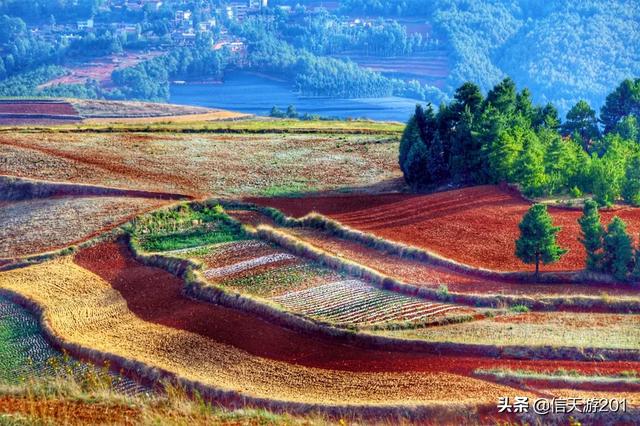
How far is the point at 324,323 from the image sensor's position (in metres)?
30.5

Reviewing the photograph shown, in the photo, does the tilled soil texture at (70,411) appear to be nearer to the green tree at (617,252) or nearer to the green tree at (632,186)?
the green tree at (617,252)

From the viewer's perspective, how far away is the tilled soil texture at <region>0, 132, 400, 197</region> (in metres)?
52.0

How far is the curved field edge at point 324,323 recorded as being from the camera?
90.0 feet

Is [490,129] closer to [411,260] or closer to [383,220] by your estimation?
[383,220]

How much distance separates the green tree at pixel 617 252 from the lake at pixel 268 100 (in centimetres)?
9589

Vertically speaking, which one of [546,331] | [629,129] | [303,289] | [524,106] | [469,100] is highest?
[469,100]

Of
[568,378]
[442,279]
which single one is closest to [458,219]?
[442,279]

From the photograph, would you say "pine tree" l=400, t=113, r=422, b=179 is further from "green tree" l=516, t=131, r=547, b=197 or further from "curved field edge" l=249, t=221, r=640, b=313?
"curved field edge" l=249, t=221, r=640, b=313

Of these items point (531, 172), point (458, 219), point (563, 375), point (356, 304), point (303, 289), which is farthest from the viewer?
point (531, 172)

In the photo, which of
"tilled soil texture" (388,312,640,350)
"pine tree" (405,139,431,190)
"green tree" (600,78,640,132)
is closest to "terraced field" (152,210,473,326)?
"tilled soil texture" (388,312,640,350)

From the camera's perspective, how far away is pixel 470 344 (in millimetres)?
28172

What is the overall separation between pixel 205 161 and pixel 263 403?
33.4m

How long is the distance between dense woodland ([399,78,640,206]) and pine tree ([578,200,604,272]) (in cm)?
757

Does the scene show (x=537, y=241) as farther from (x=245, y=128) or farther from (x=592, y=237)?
(x=245, y=128)
